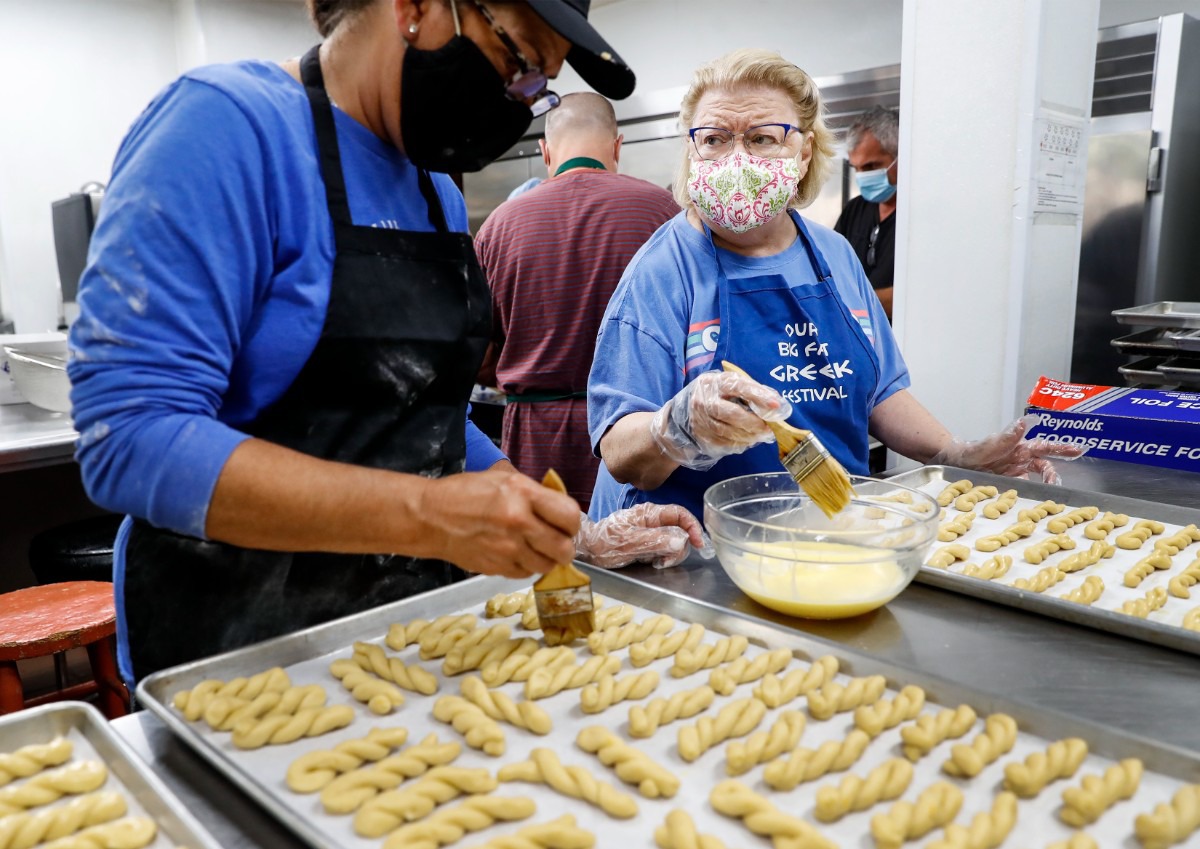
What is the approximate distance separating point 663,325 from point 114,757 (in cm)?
125

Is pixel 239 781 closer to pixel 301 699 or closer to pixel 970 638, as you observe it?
pixel 301 699

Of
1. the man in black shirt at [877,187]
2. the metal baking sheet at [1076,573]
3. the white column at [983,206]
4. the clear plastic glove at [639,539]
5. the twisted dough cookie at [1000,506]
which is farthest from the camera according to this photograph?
the man in black shirt at [877,187]

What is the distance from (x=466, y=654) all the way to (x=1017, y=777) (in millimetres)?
678

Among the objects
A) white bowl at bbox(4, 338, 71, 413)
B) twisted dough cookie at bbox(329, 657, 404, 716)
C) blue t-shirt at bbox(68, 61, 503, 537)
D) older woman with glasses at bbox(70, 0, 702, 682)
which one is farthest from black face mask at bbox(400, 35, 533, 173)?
white bowl at bbox(4, 338, 71, 413)

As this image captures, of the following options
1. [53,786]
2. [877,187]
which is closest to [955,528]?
[53,786]

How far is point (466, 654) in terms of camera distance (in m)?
1.20

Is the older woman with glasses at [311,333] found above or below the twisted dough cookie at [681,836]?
above

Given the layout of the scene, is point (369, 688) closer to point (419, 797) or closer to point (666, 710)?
point (419, 797)

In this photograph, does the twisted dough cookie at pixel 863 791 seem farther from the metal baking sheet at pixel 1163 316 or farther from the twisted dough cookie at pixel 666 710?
the metal baking sheet at pixel 1163 316

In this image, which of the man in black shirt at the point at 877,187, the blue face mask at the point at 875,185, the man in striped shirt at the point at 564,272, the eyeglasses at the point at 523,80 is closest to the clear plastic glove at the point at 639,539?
the eyeglasses at the point at 523,80

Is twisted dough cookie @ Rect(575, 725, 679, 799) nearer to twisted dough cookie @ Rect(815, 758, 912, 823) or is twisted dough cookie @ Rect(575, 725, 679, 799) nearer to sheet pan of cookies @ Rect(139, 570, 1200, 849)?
sheet pan of cookies @ Rect(139, 570, 1200, 849)

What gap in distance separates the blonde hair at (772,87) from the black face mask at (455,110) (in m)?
0.73

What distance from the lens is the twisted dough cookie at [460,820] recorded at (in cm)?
84

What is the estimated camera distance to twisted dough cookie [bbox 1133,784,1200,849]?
814mm
